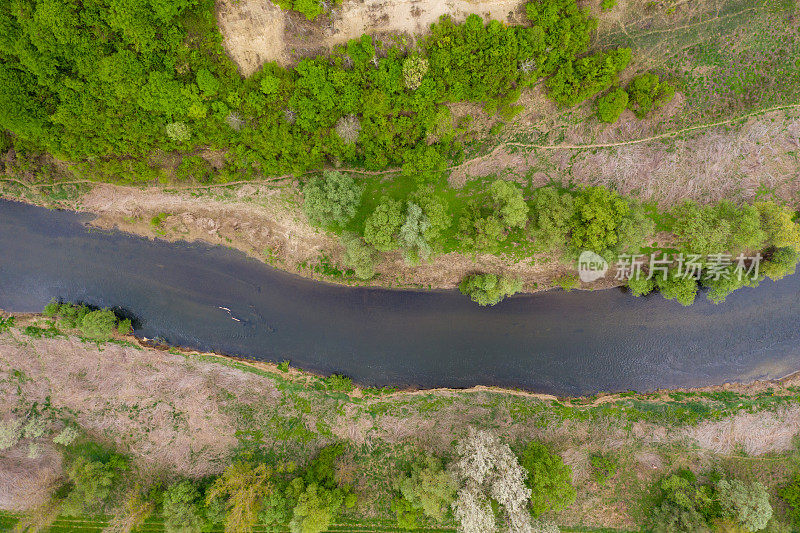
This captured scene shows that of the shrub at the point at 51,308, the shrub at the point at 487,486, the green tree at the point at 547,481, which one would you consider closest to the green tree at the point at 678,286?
the green tree at the point at 547,481

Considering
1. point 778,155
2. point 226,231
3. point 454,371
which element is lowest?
point 454,371

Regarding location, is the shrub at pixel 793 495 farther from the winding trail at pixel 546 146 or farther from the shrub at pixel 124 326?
the shrub at pixel 124 326

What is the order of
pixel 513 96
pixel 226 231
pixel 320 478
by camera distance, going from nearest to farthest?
pixel 513 96, pixel 320 478, pixel 226 231

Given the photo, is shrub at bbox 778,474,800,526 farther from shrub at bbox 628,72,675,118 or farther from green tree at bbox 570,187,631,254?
shrub at bbox 628,72,675,118

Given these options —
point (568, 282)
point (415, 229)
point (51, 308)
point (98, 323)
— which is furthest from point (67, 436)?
point (568, 282)

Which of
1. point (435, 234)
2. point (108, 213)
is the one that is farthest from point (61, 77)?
point (435, 234)

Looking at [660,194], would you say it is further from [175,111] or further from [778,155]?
[175,111]
